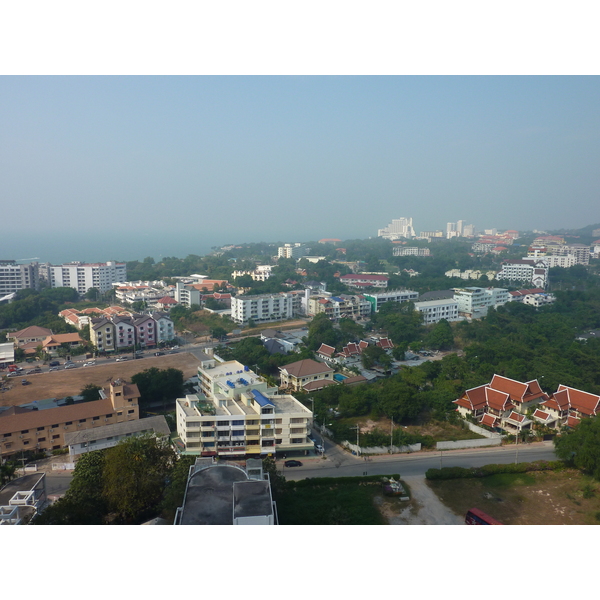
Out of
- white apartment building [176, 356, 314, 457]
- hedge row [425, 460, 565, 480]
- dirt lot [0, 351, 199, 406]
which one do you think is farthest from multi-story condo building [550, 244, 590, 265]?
white apartment building [176, 356, 314, 457]

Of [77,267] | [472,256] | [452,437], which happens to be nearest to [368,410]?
[452,437]

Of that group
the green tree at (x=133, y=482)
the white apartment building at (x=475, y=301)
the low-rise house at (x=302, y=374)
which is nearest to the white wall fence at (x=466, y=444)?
the low-rise house at (x=302, y=374)

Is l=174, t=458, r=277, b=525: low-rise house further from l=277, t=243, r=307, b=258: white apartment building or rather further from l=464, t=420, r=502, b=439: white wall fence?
l=277, t=243, r=307, b=258: white apartment building

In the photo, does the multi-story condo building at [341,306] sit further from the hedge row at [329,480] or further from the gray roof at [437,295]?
the hedge row at [329,480]

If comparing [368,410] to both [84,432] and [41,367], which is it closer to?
[84,432]

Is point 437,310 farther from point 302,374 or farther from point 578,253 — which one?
point 578,253
